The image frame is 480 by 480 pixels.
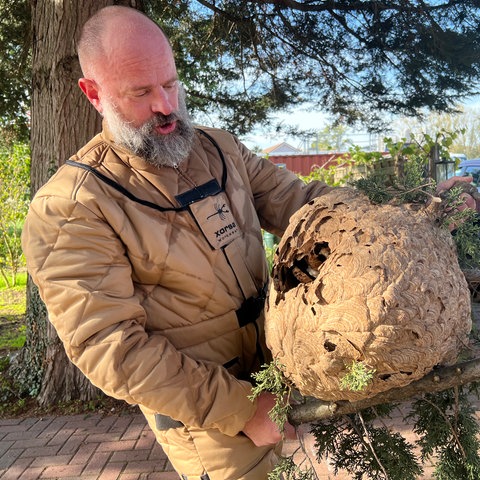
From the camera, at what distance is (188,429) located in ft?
6.79

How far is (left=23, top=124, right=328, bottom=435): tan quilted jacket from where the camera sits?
1753 mm

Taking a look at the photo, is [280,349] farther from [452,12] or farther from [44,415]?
[452,12]

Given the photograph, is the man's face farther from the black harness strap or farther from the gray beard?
the black harness strap

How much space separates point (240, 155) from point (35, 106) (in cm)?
326

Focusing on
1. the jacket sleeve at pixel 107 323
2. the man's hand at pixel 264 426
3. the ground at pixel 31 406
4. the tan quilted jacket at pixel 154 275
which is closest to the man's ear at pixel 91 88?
the tan quilted jacket at pixel 154 275

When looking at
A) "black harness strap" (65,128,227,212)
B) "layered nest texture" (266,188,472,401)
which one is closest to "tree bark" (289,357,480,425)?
"layered nest texture" (266,188,472,401)

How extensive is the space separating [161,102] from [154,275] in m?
0.69

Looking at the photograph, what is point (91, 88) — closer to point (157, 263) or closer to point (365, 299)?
point (157, 263)

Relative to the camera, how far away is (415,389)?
1548 mm

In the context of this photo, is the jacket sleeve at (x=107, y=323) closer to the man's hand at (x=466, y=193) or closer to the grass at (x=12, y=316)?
the man's hand at (x=466, y=193)

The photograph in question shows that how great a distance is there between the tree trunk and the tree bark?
3646 mm

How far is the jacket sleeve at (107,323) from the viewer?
5.70 feet

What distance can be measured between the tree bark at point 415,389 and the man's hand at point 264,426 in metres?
0.22

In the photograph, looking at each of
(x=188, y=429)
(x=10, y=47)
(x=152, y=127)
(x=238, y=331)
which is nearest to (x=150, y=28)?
(x=152, y=127)
